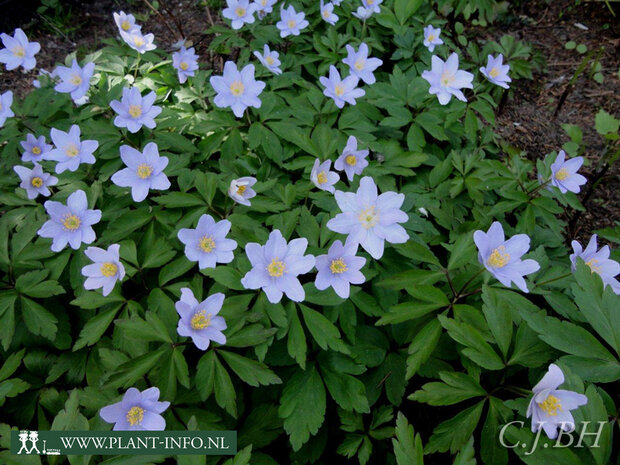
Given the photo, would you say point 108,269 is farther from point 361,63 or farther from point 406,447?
point 361,63

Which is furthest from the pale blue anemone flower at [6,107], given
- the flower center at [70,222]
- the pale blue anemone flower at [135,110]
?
the flower center at [70,222]

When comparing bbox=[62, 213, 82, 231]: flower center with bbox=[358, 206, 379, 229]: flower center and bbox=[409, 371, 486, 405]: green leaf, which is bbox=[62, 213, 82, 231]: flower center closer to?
bbox=[358, 206, 379, 229]: flower center

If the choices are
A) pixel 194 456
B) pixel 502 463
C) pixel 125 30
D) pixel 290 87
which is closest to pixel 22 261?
pixel 194 456

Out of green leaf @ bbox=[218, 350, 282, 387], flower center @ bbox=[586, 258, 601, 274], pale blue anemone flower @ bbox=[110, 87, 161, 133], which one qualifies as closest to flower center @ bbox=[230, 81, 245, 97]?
pale blue anemone flower @ bbox=[110, 87, 161, 133]

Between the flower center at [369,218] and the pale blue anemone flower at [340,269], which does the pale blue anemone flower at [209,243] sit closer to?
the pale blue anemone flower at [340,269]

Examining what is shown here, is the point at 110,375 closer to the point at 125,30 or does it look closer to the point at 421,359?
the point at 421,359
